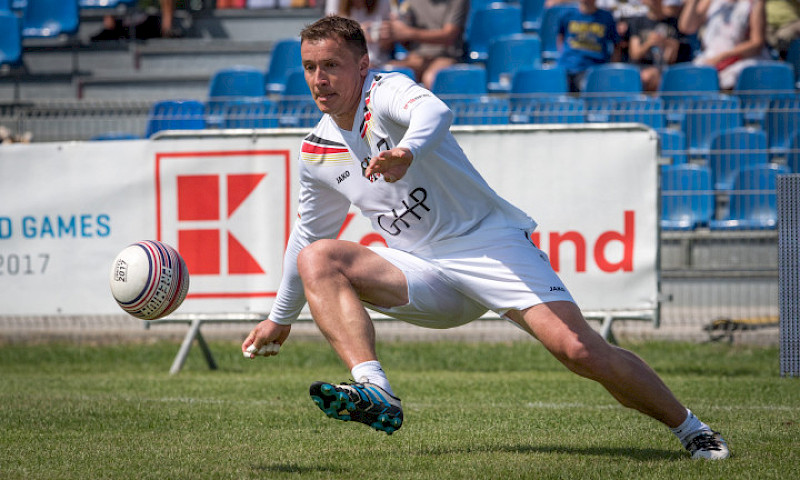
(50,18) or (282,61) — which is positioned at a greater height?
(50,18)

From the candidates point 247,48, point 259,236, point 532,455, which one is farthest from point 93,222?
point 247,48

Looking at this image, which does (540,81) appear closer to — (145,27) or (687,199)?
(687,199)

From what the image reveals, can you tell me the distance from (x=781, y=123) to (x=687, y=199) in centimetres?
115

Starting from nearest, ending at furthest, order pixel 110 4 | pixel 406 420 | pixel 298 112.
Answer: pixel 406 420 < pixel 298 112 < pixel 110 4

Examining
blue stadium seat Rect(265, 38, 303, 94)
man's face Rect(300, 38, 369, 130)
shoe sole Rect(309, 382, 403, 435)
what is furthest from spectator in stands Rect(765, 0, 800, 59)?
shoe sole Rect(309, 382, 403, 435)

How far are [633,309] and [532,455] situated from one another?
421cm

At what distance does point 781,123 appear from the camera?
1005 cm

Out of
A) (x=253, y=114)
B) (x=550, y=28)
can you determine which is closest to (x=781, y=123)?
(x=253, y=114)

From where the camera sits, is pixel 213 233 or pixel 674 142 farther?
pixel 674 142

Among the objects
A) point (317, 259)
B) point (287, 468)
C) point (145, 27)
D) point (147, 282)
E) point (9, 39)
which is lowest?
point (287, 468)

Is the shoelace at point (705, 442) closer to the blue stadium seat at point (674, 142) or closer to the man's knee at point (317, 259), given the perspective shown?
the man's knee at point (317, 259)

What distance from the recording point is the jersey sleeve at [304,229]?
5.31 meters

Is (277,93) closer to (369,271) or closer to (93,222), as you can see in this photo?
(93,222)

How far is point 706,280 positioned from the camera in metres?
10.2
